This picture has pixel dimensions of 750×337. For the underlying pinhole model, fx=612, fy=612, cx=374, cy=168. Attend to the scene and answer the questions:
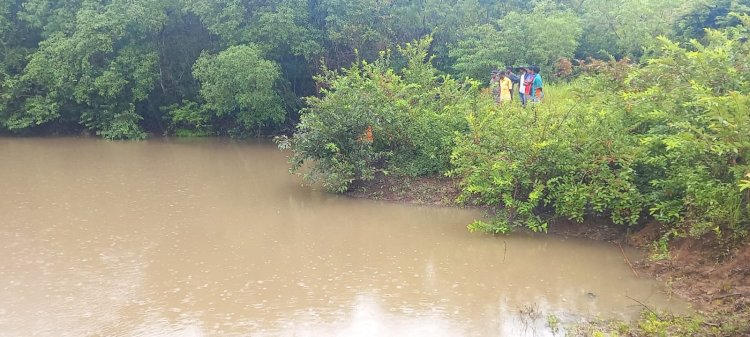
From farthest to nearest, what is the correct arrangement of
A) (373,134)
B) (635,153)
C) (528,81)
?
(528,81), (373,134), (635,153)

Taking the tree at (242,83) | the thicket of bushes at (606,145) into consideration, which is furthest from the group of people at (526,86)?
the tree at (242,83)

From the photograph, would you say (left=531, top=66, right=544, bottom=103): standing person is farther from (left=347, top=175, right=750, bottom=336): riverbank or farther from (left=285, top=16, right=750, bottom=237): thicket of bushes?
(left=347, top=175, right=750, bottom=336): riverbank

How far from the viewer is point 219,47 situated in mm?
21047

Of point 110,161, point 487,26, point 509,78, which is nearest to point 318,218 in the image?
point 509,78

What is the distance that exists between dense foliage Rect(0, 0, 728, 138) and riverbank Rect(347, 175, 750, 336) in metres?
9.99

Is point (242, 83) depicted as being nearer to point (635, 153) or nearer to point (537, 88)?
point (537, 88)

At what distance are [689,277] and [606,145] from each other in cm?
230

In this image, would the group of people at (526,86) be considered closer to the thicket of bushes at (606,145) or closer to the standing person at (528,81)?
the standing person at (528,81)

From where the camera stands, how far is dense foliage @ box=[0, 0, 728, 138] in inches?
747

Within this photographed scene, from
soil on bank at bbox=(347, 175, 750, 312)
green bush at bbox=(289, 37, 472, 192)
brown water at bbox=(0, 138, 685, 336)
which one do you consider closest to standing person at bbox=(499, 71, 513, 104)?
green bush at bbox=(289, 37, 472, 192)

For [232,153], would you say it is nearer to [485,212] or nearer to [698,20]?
[485,212]

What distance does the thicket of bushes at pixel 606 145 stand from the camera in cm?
718

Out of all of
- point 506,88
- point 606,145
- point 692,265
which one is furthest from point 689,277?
point 506,88

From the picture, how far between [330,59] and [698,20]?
36.3 feet
